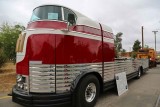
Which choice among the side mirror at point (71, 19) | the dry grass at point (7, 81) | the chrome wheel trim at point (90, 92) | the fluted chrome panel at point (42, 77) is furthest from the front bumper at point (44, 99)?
the dry grass at point (7, 81)

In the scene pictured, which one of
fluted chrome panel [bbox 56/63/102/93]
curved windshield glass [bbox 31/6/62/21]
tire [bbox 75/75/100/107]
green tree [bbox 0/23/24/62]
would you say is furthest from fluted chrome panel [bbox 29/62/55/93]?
green tree [bbox 0/23/24/62]

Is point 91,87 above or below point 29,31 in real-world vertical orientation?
below

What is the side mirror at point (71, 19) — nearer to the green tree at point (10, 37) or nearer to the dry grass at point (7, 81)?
the dry grass at point (7, 81)

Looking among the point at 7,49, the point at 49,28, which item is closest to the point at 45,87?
the point at 49,28

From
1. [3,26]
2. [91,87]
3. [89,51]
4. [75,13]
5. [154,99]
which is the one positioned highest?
[3,26]

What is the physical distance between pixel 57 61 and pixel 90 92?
5.17 feet

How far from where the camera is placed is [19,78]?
5.44 m

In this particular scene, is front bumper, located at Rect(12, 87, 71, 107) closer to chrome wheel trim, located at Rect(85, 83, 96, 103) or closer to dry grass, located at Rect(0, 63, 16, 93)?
chrome wheel trim, located at Rect(85, 83, 96, 103)

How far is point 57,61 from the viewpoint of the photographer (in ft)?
16.3

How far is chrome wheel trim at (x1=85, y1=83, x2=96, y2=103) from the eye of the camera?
5703 mm

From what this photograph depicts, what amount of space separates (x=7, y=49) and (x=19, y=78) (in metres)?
7.78

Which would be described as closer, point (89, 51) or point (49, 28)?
point (49, 28)

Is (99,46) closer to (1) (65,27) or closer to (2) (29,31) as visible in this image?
(1) (65,27)

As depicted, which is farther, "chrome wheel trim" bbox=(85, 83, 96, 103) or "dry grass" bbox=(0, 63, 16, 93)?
"dry grass" bbox=(0, 63, 16, 93)
